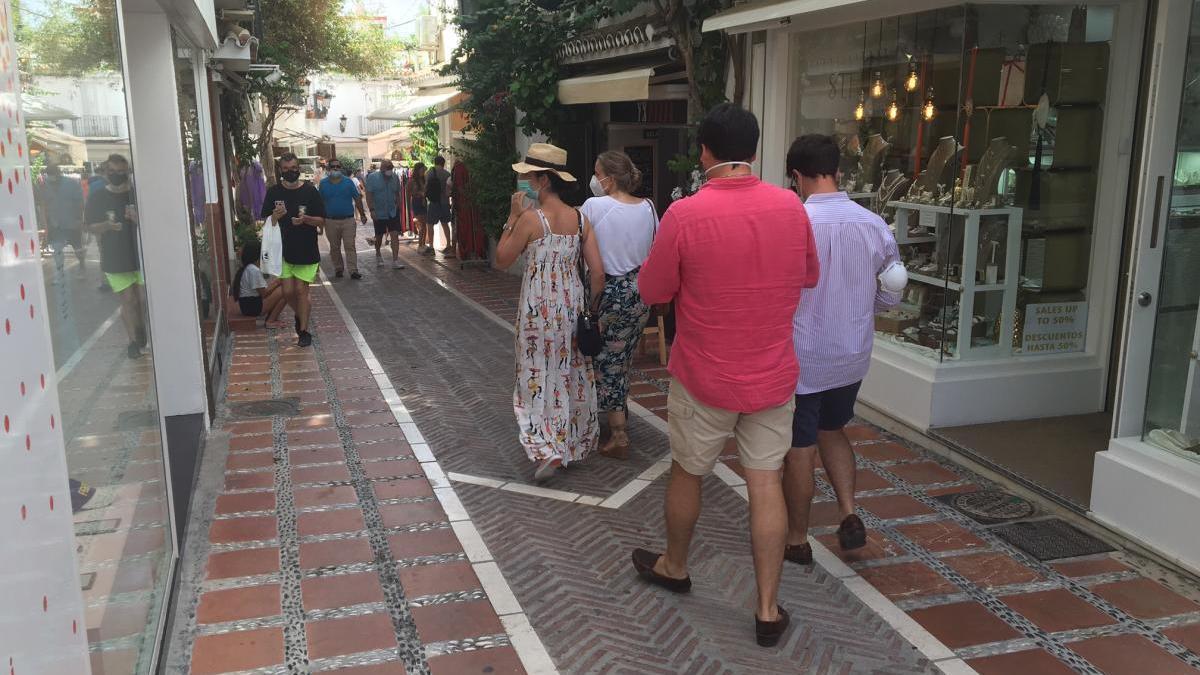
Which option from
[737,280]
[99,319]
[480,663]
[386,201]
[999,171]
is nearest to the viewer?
[99,319]

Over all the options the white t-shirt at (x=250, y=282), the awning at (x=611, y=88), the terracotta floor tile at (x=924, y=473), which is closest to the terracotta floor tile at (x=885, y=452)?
the terracotta floor tile at (x=924, y=473)

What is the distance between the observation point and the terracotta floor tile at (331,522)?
4758 mm

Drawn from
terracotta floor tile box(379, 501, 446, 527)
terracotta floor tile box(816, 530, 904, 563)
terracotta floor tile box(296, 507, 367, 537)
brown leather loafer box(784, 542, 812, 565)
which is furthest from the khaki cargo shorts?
terracotta floor tile box(296, 507, 367, 537)

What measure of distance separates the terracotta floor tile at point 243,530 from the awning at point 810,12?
13.9 ft

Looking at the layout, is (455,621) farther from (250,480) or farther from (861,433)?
(861,433)

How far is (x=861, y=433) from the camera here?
6.27 metres

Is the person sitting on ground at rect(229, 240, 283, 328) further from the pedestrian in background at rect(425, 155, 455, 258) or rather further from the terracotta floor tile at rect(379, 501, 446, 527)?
the pedestrian in background at rect(425, 155, 455, 258)

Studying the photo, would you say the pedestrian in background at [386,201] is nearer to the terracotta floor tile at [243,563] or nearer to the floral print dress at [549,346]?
the floral print dress at [549,346]

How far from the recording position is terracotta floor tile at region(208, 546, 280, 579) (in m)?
4.29

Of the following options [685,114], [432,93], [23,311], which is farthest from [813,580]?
[432,93]

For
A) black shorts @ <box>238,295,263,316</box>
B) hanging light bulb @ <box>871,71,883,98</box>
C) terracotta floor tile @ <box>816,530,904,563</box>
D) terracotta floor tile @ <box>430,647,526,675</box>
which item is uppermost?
hanging light bulb @ <box>871,71,883,98</box>

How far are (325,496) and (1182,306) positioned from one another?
14.3 ft

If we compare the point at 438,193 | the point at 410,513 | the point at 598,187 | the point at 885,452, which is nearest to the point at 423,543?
the point at 410,513

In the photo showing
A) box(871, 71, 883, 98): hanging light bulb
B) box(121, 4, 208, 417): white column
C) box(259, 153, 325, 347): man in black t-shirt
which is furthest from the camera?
box(259, 153, 325, 347): man in black t-shirt
